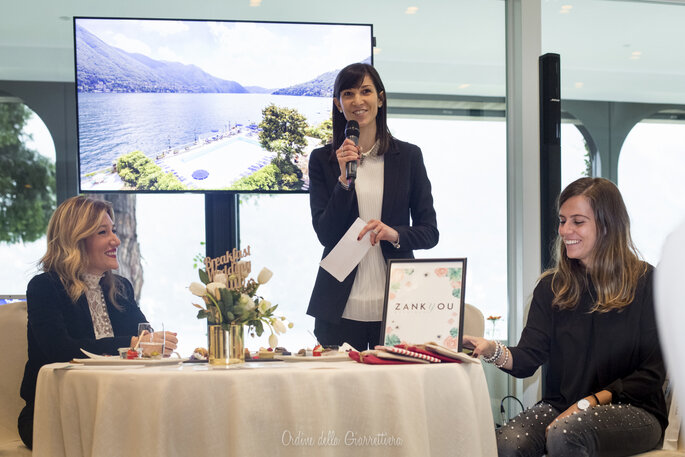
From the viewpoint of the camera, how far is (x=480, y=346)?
7.33ft

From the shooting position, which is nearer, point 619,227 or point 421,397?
point 421,397

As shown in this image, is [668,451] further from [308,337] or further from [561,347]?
[308,337]

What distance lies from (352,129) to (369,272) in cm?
50

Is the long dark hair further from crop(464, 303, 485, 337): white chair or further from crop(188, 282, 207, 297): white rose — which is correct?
crop(188, 282, 207, 297): white rose

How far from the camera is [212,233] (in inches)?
154

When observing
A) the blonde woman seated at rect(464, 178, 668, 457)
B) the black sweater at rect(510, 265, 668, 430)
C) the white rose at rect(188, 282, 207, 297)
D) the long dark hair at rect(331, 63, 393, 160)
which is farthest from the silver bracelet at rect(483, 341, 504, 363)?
the white rose at rect(188, 282, 207, 297)

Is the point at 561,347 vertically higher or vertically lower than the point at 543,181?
lower

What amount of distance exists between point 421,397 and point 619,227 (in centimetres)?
112

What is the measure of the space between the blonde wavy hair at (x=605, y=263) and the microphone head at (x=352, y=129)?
32.1 inches

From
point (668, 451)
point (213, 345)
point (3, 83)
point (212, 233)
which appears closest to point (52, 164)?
point (3, 83)

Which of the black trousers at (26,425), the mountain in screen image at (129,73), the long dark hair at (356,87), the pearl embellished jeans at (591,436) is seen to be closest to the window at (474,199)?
the mountain in screen image at (129,73)

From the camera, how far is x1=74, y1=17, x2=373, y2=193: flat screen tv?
3.67 m

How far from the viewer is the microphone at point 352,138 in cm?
238

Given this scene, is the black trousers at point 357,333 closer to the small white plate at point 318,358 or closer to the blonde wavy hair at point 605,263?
the small white plate at point 318,358
